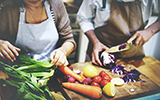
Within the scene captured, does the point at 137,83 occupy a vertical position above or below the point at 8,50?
below

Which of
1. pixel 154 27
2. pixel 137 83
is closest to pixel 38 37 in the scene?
pixel 137 83

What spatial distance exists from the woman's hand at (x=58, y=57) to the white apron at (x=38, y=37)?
0.03m

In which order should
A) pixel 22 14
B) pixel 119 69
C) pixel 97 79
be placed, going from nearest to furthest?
pixel 22 14
pixel 97 79
pixel 119 69

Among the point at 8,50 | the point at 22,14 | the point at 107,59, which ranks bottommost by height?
the point at 107,59

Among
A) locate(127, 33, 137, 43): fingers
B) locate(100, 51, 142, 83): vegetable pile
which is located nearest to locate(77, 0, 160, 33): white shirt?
locate(127, 33, 137, 43): fingers

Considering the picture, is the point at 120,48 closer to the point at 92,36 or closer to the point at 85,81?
the point at 92,36

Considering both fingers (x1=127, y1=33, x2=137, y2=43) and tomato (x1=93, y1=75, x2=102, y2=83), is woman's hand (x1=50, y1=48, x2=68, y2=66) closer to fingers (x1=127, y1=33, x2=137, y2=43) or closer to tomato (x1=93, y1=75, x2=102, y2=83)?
tomato (x1=93, y1=75, x2=102, y2=83)

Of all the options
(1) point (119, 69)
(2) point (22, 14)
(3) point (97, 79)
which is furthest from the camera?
(1) point (119, 69)

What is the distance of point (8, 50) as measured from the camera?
748 mm

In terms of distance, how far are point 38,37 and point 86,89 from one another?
373mm

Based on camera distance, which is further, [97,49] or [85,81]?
[97,49]

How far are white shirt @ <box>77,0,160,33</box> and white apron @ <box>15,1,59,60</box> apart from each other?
9.0 inches

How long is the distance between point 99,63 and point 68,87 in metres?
0.31

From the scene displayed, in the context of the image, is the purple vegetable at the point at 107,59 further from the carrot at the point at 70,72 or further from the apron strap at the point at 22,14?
the apron strap at the point at 22,14
